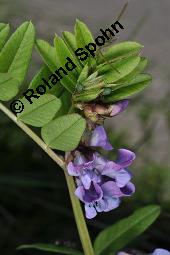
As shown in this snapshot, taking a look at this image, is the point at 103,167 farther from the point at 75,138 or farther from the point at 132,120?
the point at 132,120

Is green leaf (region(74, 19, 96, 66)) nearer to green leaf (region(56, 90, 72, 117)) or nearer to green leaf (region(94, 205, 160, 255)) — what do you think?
green leaf (region(56, 90, 72, 117))

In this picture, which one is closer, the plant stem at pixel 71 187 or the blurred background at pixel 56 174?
the plant stem at pixel 71 187

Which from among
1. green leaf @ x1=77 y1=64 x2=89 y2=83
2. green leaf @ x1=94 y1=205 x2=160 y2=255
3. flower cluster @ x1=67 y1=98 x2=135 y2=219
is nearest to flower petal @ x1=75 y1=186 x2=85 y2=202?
flower cluster @ x1=67 y1=98 x2=135 y2=219

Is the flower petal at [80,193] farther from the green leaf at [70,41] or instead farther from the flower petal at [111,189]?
the green leaf at [70,41]

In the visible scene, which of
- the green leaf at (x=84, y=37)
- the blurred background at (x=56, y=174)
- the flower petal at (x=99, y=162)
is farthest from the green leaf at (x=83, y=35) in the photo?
the blurred background at (x=56, y=174)

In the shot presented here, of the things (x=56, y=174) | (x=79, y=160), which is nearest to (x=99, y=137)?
(x=79, y=160)

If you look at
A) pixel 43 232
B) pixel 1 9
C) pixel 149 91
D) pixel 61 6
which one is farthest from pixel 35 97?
pixel 61 6
